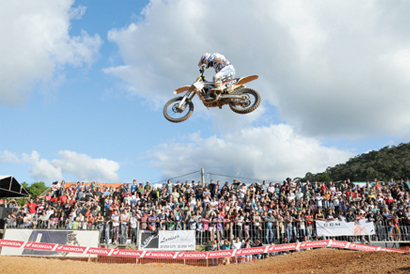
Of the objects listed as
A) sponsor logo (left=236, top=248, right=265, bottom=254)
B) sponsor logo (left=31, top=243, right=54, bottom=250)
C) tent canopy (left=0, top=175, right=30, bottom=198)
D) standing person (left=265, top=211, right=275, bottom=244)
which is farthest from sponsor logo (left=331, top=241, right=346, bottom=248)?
tent canopy (left=0, top=175, right=30, bottom=198)

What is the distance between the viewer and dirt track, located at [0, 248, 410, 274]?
10.4 metres

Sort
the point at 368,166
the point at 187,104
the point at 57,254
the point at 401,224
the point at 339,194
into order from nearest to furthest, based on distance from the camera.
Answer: the point at 187,104
the point at 57,254
the point at 401,224
the point at 339,194
the point at 368,166

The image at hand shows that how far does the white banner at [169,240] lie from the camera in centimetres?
1436

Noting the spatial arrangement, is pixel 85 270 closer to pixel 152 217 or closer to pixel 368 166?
pixel 152 217

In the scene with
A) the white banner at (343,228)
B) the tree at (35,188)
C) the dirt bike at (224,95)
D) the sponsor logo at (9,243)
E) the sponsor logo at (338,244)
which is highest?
the tree at (35,188)

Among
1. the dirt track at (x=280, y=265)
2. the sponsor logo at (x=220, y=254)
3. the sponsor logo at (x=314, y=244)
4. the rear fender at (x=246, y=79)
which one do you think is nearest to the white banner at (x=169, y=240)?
the dirt track at (x=280, y=265)

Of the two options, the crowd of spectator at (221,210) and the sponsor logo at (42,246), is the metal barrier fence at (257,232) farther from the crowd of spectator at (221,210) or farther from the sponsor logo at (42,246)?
the sponsor logo at (42,246)

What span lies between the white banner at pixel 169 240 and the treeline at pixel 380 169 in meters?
42.5

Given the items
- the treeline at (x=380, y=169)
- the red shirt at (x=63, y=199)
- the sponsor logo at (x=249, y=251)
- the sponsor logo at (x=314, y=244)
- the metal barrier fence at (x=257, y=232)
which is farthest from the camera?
the treeline at (x=380, y=169)

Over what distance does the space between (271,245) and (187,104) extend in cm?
742

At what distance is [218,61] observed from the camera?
1113 cm

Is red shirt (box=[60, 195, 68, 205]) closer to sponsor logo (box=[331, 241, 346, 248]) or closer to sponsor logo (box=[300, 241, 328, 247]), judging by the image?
sponsor logo (box=[300, 241, 328, 247])

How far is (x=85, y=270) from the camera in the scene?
11.3 metres

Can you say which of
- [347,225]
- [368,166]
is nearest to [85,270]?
[347,225]
